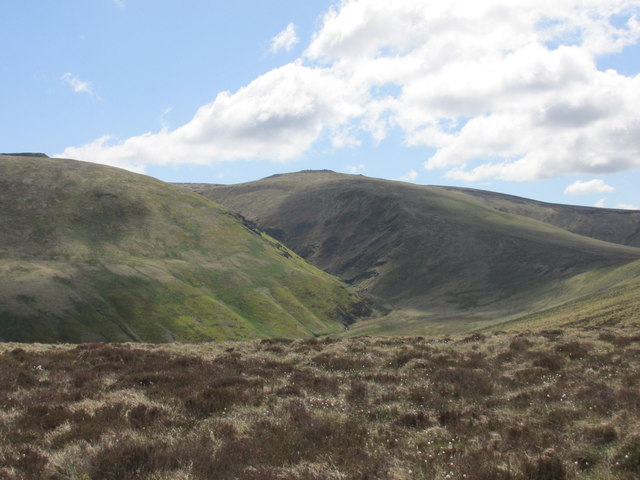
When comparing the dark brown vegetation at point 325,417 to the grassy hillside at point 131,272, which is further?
the grassy hillside at point 131,272

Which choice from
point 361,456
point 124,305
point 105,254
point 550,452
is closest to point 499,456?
point 550,452

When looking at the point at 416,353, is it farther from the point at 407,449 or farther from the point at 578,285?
the point at 578,285

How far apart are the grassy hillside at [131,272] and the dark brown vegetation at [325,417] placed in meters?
87.7

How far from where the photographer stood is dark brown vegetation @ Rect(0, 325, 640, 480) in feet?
30.9

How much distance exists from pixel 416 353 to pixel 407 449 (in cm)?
1487

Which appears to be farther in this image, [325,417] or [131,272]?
[131,272]

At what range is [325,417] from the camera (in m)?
13.3

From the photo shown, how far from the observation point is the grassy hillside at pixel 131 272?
10369 cm

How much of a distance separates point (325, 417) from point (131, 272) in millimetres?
127286

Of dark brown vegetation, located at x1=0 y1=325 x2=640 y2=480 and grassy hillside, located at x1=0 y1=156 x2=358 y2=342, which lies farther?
grassy hillside, located at x1=0 y1=156 x2=358 y2=342

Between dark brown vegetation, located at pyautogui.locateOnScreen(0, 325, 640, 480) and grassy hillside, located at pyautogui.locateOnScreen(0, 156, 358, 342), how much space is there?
3452 inches

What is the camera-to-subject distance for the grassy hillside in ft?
340

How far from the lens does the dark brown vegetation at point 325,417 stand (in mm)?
9422

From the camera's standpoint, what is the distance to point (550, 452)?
32.0 feet
